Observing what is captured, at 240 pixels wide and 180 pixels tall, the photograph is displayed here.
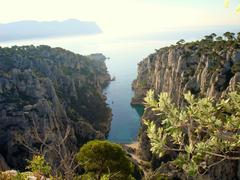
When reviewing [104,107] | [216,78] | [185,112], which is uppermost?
[185,112]

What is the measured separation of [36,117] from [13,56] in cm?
3997

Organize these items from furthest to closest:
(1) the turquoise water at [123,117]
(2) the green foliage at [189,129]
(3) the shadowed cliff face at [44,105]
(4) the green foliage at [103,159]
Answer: (1) the turquoise water at [123,117], (3) the shadowed cliff face at [44,105], (4) the green foliage at [103,159], (2) the green foliage at [189,129]

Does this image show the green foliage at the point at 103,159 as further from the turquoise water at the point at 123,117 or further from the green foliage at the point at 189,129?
the turquoise water at the point at 123,117

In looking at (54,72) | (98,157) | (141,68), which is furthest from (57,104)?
(141,68)

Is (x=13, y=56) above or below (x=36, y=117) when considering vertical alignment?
above

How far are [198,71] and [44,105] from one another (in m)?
35.1

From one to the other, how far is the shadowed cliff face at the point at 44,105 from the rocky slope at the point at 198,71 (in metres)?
18.9

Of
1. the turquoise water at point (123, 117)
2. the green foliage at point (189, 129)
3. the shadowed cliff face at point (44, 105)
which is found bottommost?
the turquoise water at point (123, 117)

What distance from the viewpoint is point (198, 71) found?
286 feet

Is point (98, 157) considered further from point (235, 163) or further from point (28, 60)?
point (28, 60)

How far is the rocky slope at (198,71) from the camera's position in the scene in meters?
75.0

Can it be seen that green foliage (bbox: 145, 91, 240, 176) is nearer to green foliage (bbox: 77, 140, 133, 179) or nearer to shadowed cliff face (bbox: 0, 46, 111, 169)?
shadowed cliff face (bbox: 0, 46, 111, 169)

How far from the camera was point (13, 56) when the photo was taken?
112 meters

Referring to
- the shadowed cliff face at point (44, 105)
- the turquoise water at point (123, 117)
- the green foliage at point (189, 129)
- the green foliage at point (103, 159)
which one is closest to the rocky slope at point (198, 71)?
the turquoise water at point (123, 117)
